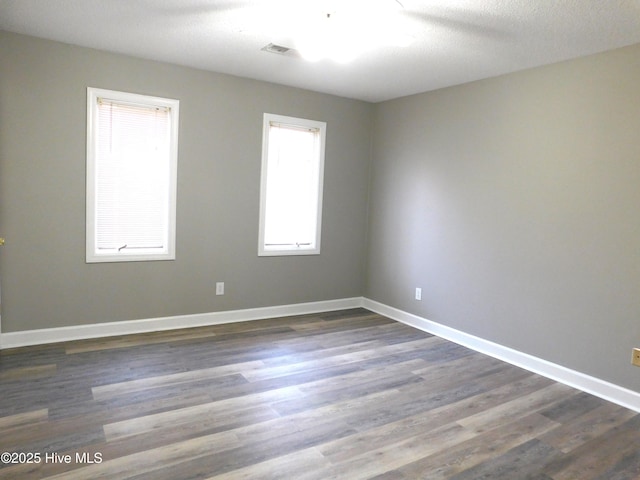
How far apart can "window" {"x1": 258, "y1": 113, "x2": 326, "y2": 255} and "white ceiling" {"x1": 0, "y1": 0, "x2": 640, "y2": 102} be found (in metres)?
0.75

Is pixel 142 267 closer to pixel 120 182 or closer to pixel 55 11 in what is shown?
pixel 120 182

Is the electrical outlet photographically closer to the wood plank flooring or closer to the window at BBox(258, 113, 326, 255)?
the wood plank flooring

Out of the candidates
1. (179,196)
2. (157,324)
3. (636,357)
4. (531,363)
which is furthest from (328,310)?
(636,357)

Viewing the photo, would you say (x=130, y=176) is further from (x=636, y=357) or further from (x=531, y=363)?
(x=636, y=357)

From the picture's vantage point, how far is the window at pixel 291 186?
458 cm

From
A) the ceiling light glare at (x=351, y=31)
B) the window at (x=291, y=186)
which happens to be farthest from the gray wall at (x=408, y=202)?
the ceiling light glare at (x=351, y=31)

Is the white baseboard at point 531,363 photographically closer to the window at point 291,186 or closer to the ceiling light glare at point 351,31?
the window at point 291,186

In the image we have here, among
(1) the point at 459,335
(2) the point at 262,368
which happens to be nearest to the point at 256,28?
(2) the point at 262,368

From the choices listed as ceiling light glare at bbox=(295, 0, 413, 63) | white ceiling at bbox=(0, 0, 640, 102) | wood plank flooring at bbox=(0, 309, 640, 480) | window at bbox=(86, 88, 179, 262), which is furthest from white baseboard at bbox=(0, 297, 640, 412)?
ceiling light glare at bbox=(295, 0, 413, 63)

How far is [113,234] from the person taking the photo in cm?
388

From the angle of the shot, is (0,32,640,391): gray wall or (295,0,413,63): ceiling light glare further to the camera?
(0,32,640,391): gray wall

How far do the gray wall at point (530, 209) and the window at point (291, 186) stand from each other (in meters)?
0.83

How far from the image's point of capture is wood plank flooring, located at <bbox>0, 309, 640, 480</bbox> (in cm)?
218

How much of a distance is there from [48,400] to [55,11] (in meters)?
2.43
